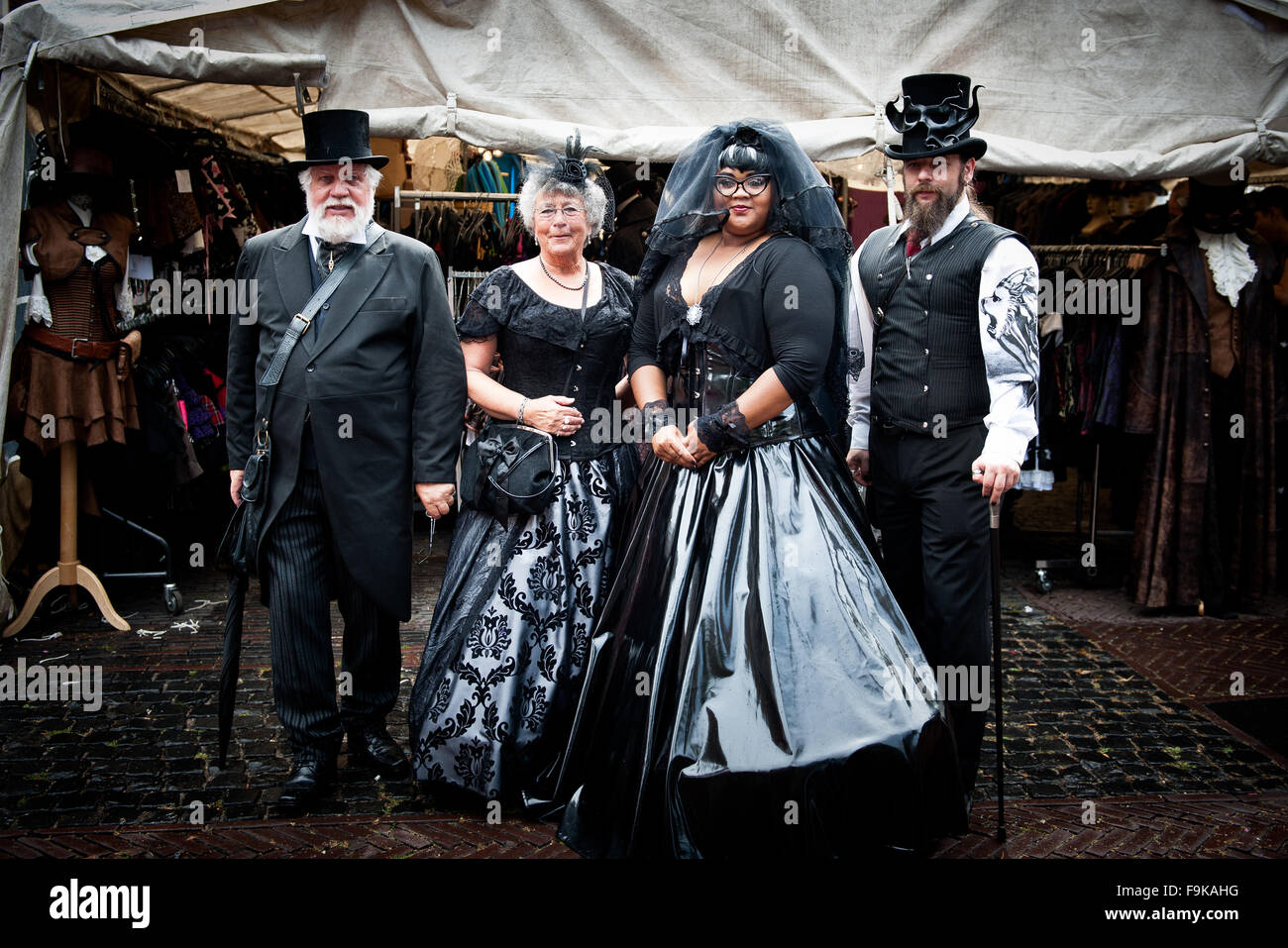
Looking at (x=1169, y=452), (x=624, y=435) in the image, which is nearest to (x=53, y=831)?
(x=624, y=435)

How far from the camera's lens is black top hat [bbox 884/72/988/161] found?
333cm

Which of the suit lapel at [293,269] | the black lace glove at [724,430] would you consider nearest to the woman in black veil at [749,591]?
the black lace glove at [724,430]

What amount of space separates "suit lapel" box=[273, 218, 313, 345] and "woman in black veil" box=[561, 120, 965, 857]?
1.08 metres

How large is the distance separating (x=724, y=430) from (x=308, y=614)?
147 centimetres

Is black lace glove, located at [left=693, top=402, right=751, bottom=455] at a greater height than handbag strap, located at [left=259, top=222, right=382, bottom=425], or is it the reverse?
handbag strap, located at [left=259, top=222, right=382, bottom=425]

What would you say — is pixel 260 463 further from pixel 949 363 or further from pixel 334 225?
pixel 949 363

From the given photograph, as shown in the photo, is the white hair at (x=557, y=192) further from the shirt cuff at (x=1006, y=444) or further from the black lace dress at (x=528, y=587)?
the shirt cuff at (x=1006, y=444)

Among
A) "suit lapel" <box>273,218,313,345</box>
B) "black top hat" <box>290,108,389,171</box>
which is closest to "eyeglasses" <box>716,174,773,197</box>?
"black top hat" <box>290,108,389,171</box>

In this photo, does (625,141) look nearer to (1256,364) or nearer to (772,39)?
(772,39)

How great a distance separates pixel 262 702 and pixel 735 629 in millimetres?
2466

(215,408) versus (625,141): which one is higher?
(625,141)

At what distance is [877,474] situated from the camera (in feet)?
11.7

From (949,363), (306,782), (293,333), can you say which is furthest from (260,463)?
(949,363)

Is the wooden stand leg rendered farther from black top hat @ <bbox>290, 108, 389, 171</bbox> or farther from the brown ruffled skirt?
black top hat @ <bbox>290, 108, 389, 171</bbox>
